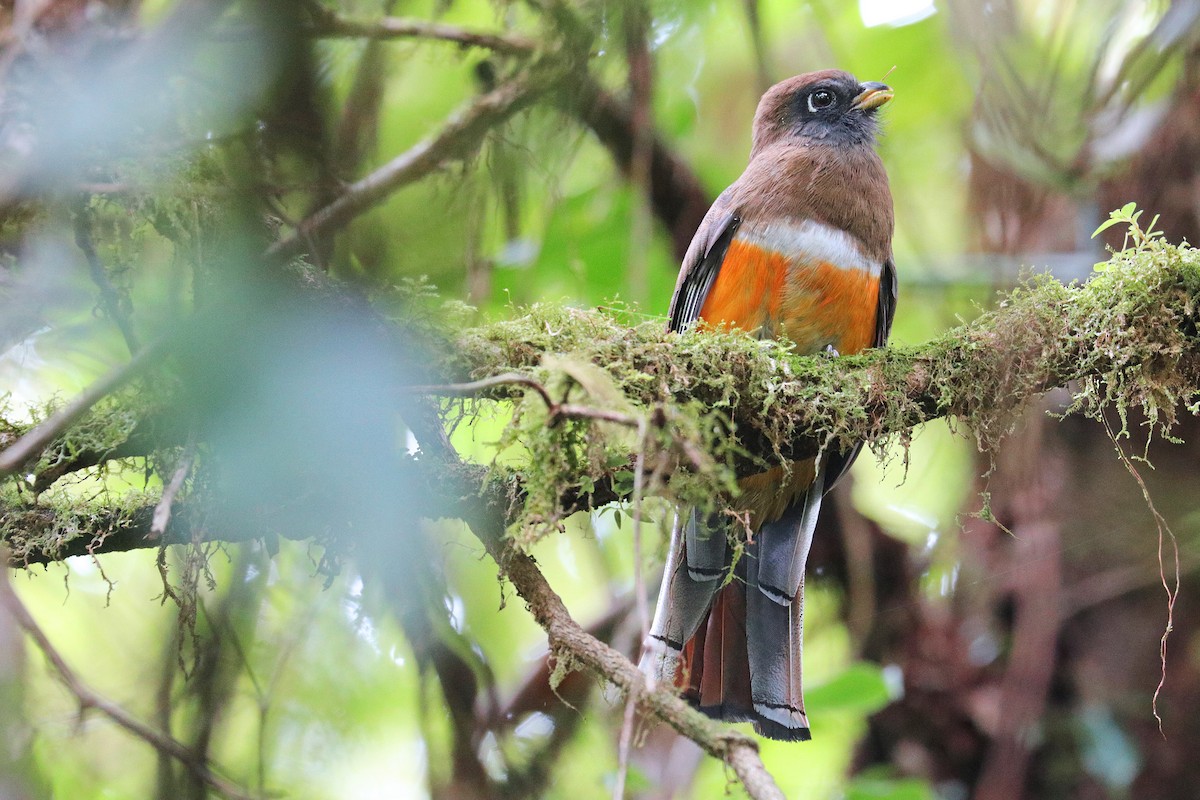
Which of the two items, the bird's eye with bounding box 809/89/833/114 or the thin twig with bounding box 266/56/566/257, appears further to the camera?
the bird's eye with bounding box 809/89/833/114

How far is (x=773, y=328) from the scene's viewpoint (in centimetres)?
297

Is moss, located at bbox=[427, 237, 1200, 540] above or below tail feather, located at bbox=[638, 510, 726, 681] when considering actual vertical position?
above

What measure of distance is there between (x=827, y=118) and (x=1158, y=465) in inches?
68.9

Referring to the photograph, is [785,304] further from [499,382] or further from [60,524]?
[60,524]

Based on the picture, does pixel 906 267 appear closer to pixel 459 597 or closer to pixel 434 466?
pixel 459 597

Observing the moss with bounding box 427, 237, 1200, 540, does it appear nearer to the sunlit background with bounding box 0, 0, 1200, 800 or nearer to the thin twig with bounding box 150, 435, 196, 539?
the sunlit background with bounding box 0, 0, 1200, 800

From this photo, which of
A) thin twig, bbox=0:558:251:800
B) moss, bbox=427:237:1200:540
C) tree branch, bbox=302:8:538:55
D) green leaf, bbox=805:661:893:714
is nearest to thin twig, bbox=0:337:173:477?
thin twig, bbox=0:558:251:800

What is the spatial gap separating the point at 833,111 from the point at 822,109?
39 millimetres

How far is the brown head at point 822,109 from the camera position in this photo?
3523mm

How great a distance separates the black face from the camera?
352cm

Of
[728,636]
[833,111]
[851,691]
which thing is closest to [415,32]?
[728,636]

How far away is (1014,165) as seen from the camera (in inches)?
166

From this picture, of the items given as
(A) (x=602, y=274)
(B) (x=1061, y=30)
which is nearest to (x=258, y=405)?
(A) (x=602, y=274)

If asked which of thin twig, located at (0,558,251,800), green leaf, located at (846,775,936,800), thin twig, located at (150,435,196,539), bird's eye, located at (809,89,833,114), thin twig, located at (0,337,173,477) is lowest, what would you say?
green leaf, located at (846,775,936,800)
